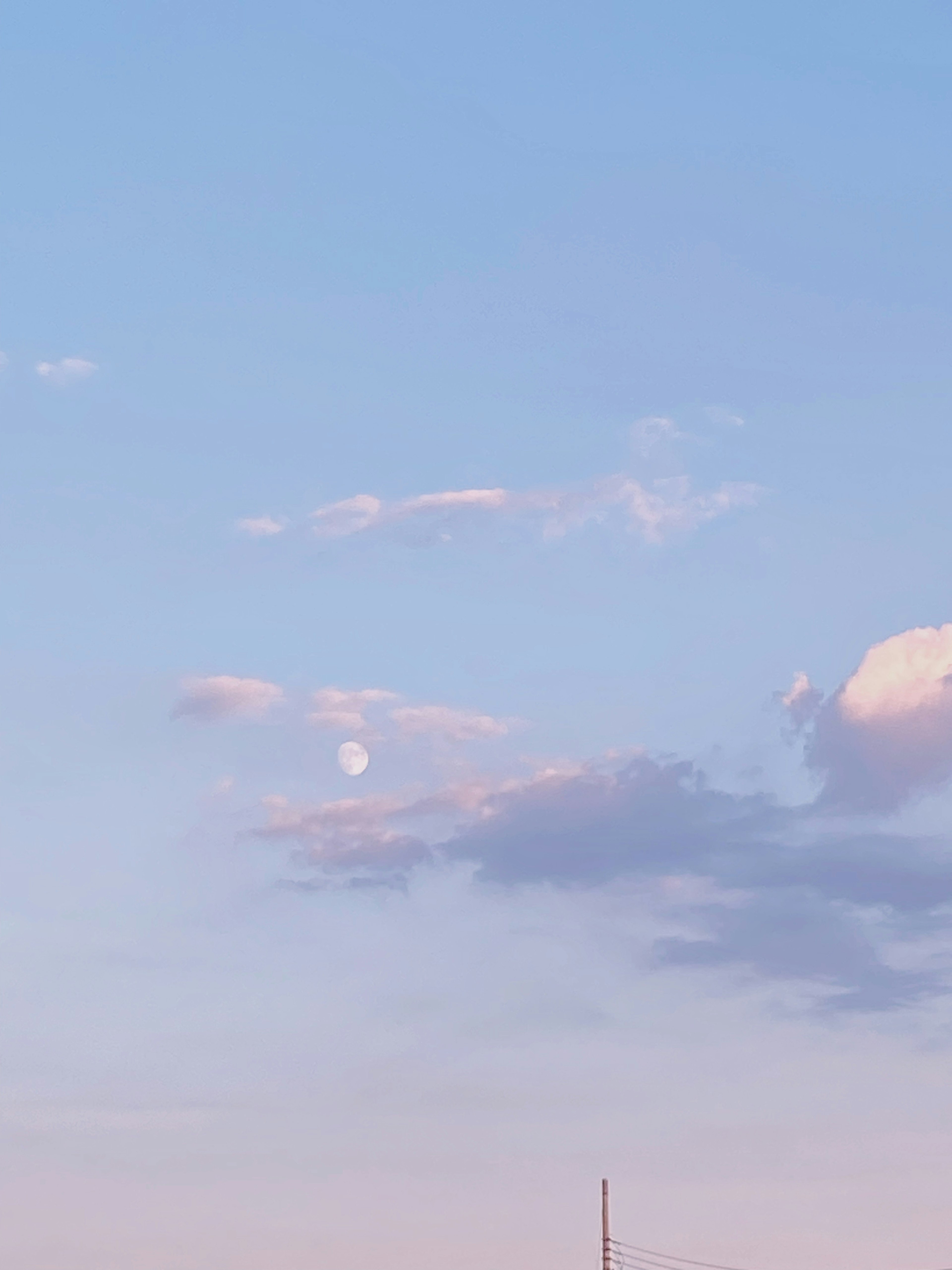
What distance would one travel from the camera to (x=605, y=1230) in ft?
536
